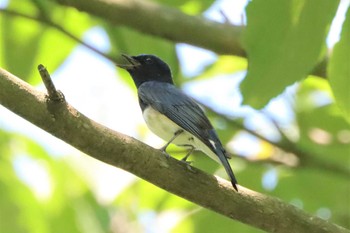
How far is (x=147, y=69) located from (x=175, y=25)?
0.85 metres

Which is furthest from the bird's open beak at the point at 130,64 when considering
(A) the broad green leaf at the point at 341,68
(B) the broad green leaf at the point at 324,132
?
(A) the broad green leaf at the point at 341,68

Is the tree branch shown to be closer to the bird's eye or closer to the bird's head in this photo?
the bird's head

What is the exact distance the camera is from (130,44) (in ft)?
14.0

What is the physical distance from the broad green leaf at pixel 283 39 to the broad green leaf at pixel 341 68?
6cm

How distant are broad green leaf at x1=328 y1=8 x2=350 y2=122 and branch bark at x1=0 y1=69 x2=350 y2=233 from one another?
633 millimetres

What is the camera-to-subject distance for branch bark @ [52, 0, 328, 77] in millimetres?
4031

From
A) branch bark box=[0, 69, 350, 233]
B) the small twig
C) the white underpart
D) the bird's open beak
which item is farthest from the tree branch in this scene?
the small twig

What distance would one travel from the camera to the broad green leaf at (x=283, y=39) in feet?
7.64

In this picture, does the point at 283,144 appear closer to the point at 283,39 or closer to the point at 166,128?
the point at 166,128

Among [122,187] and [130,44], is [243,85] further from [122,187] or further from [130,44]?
[122,187]

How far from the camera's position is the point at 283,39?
7.95 feet

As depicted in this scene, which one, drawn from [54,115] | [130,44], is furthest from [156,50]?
[54,115]

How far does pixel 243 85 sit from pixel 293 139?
1.99 m

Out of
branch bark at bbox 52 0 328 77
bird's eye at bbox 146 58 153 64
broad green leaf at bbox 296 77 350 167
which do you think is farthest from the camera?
bird's eye at bbox 146 58 153 64
